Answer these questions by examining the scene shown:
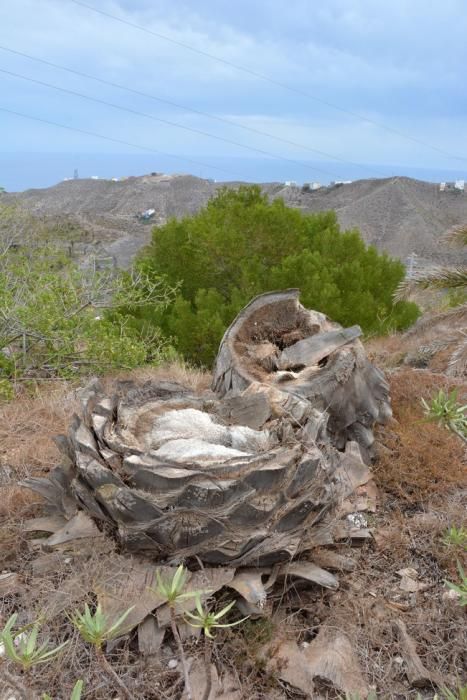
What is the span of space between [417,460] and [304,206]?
174 ft

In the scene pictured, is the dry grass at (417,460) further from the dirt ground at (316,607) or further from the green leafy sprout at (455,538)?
the green leafy sprout at (455,538)

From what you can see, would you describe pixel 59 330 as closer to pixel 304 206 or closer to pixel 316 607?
pixel 316 607

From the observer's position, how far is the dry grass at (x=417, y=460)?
3.06 m

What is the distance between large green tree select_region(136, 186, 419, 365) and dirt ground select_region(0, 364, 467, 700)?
5.27m

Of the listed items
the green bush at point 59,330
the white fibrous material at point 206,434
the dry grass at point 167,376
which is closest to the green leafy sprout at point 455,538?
the white fibrous material at point 206,434

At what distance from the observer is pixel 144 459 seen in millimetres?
2305

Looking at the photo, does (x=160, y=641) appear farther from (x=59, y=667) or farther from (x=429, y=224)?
(x=429, y=224)

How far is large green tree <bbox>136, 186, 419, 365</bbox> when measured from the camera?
27.6 feet

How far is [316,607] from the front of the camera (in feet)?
7.34

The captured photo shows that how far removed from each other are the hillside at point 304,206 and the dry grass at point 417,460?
98.2ft

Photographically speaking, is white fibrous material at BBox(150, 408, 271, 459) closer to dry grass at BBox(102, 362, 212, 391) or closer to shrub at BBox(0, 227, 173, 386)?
dry grass at BBox(102, 362, 212, 391)

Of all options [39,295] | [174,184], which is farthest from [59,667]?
[174,184]

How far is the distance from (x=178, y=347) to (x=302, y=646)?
675 centimetres

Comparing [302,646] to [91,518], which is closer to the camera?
[302,646]
